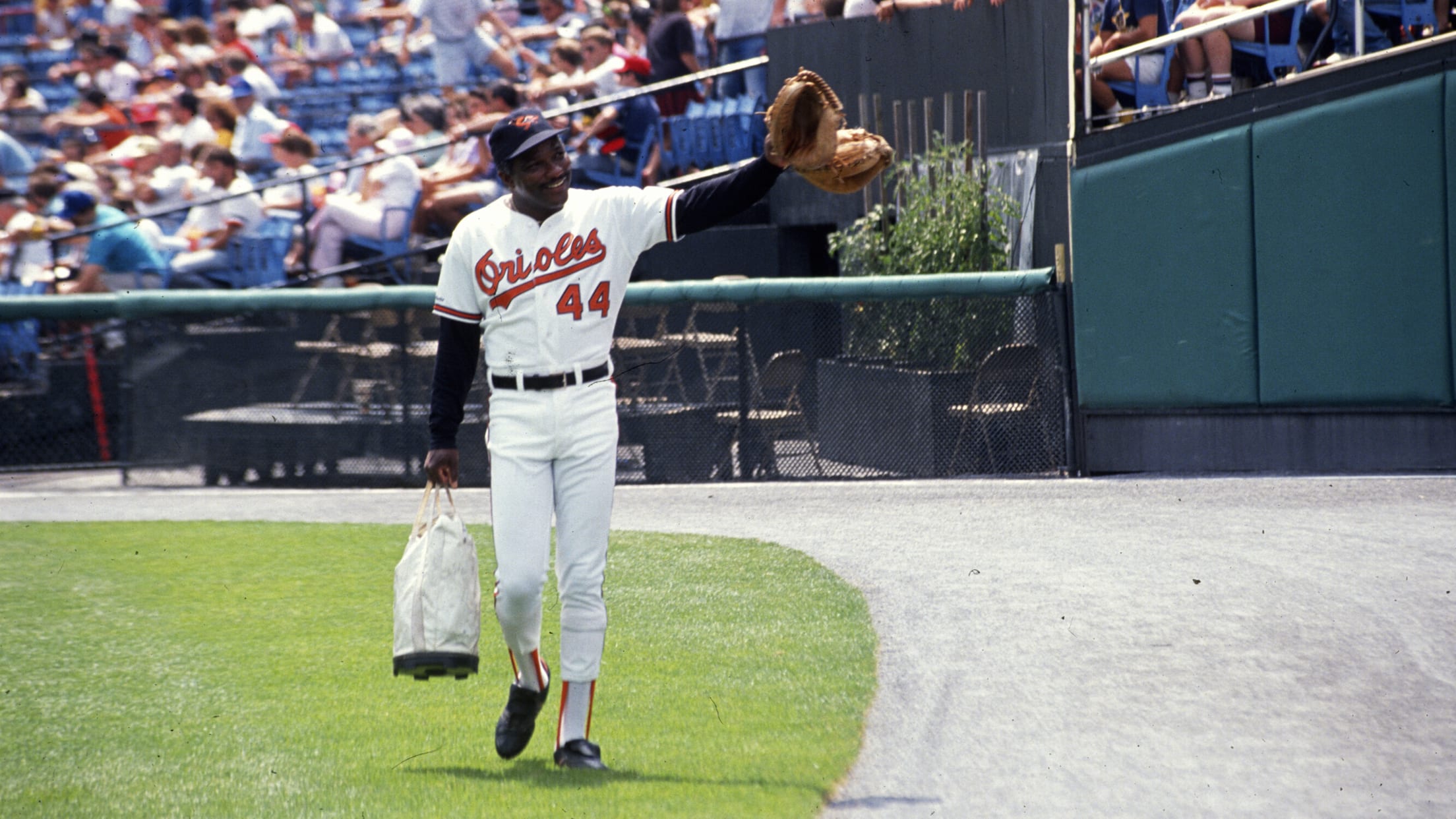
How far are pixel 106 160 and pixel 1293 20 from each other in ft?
42.3

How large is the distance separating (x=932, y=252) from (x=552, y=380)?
708cm

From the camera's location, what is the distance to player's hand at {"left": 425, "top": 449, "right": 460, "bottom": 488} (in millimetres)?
4305

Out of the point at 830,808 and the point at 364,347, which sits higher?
the point at 364,347

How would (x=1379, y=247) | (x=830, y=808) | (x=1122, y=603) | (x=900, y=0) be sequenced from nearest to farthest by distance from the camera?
1. (x=830, y=808)
2. (x=1122, y=603)
3. (x=1379, y=247)
4. (x=900, y=0)

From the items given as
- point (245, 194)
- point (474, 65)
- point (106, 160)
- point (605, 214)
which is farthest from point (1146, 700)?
point (106, 160)

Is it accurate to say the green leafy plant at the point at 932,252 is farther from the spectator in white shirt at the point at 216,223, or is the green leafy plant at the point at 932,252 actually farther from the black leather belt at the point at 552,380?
the black leather belt at the point at 552,380

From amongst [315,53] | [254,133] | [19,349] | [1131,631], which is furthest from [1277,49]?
[315,53]

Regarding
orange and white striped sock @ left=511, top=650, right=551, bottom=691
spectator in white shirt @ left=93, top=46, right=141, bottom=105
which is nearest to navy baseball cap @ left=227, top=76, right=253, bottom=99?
spectator in white shirt @ left=93, top=46, right=141, bottom=105

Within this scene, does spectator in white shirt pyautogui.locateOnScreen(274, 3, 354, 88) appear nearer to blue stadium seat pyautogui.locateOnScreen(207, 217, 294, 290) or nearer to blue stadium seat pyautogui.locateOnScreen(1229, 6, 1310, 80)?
blue stadium seat pyautogui.locateOnScreen(207, 217, 294, 290)

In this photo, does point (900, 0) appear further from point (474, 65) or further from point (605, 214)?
point (605, 214)

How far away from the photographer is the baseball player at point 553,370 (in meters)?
4.18

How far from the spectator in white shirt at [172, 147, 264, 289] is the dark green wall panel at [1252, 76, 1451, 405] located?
857cm

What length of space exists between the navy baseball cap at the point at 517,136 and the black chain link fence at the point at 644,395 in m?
5.81

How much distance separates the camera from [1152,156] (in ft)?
31.5
